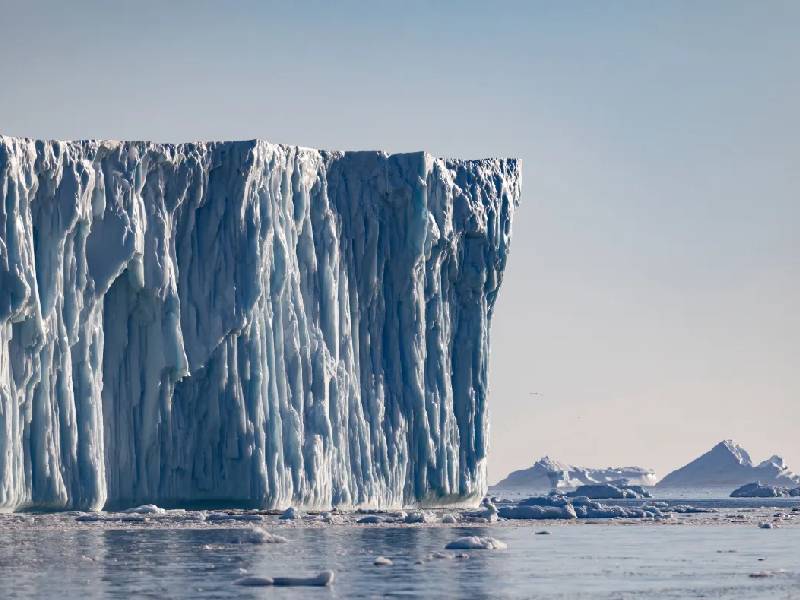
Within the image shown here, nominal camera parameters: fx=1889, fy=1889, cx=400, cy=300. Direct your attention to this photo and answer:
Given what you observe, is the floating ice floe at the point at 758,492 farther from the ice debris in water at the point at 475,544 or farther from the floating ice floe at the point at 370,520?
the ice debris in water at the point at 475,544

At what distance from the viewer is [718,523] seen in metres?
49.3

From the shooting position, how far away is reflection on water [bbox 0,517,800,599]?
27.9m

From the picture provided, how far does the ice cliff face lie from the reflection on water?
A: 19.7ft

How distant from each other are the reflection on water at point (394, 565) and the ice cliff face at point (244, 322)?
6003 mm

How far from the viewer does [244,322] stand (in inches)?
1930

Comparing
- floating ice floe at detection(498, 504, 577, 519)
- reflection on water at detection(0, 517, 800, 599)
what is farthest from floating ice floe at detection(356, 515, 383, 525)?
floating ice floe at detection(498, 504, 577, 519)

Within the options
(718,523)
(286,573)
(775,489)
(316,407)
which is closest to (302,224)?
(316,407)

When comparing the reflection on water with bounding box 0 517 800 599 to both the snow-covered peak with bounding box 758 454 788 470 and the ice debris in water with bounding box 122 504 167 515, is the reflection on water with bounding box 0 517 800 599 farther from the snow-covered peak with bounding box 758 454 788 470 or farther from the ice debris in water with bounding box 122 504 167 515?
the snow-covered peak with bounding box 758 454 788 470

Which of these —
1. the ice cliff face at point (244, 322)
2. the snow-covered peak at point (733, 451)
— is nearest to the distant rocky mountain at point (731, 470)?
the snow-covered peak at point (733, 451)

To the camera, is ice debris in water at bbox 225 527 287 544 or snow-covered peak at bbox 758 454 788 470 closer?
ice debris in water at bbox 225 527 287 544

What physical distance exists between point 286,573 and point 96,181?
735 inches

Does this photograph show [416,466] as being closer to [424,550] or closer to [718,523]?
[718,523]

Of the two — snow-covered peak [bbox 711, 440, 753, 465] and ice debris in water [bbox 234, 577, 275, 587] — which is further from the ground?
snow-covered peak [bbox 711, 440, 753, 465]

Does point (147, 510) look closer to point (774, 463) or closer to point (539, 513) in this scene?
point (539, 513)
